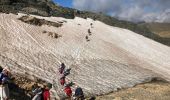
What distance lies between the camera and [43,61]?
176 ft

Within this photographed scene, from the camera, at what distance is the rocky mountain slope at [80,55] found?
49219mm

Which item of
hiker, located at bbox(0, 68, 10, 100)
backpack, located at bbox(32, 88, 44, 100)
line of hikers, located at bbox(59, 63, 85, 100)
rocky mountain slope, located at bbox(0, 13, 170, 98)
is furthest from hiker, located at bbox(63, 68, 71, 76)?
backpack, located at bbox(32, 88, 44, 100)

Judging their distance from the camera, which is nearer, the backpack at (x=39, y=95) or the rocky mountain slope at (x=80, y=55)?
the backpack at (x=39, y=95)

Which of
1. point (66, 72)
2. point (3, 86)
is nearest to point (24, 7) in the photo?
point (66, 72)

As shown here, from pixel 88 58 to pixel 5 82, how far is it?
28.3 m

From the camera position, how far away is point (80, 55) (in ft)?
199

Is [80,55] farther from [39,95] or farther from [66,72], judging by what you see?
[39,95]

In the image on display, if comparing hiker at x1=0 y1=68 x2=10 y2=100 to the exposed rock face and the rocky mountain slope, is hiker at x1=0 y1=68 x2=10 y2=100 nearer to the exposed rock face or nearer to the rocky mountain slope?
the rocky mountain slope

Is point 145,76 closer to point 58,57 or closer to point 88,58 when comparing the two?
point 88,58

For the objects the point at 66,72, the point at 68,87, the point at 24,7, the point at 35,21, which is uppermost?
the point at 24,7

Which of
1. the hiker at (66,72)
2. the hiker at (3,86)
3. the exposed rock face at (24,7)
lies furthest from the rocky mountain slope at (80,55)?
the hiker at (3,86)

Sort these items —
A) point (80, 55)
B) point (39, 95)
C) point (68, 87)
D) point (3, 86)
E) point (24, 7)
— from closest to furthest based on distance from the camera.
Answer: point (39, 95) → point (3, 86) → point (68, 87) → point (80, 55) → point (24, 7)

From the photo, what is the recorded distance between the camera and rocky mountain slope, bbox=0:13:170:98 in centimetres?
4922

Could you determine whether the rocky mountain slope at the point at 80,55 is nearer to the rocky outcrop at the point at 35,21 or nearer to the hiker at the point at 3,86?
the rocky outcrop at the point at 35,21
